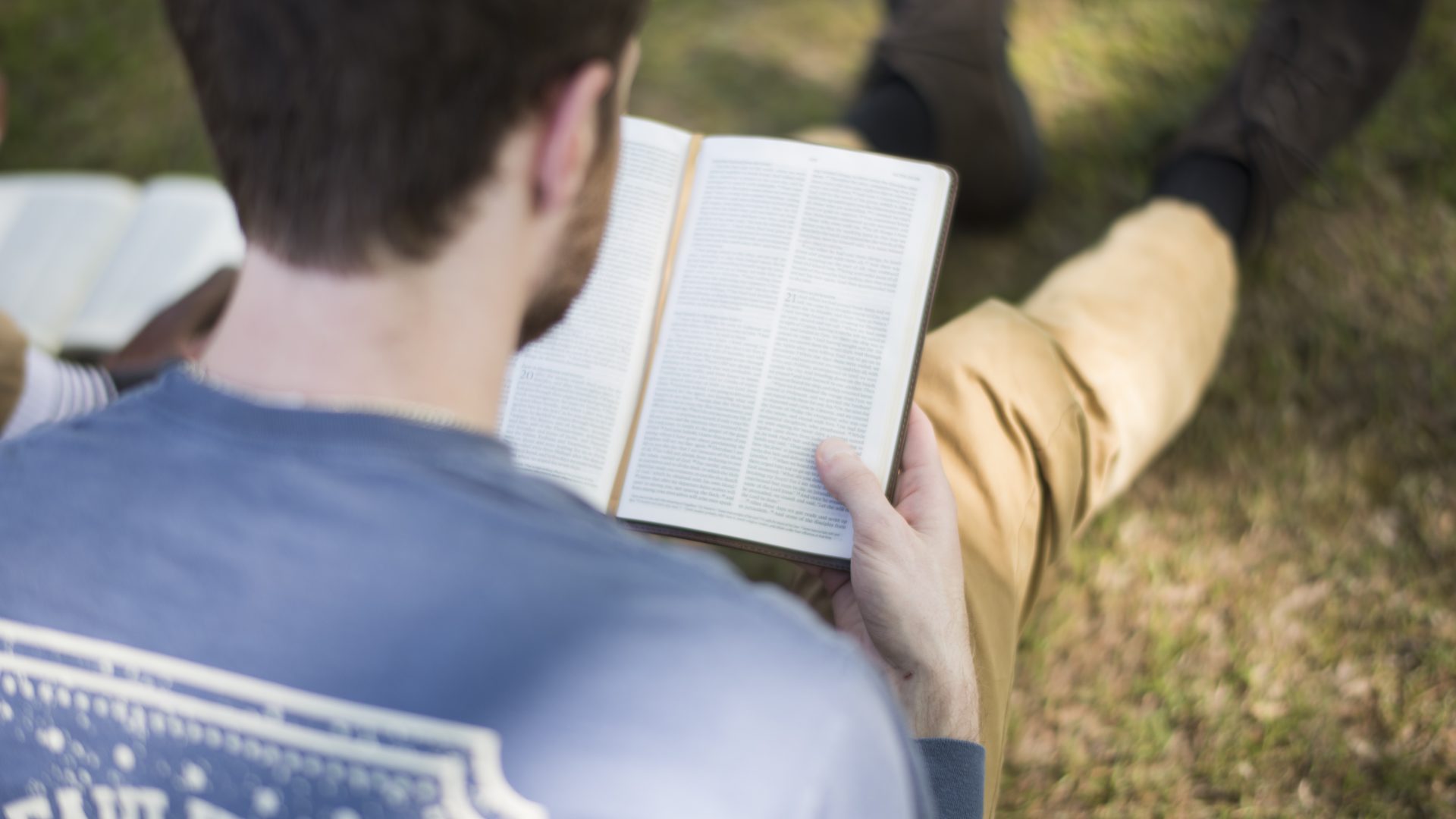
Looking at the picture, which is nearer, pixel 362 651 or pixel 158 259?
pixel 362 651

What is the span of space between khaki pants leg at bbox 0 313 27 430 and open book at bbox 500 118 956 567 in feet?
2.33

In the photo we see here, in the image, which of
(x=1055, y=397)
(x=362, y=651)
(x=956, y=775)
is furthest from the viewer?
(x=1055, y=397)

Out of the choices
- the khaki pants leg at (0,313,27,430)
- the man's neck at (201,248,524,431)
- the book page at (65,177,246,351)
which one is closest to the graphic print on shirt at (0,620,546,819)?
the man's neck at (201,248,524,431)

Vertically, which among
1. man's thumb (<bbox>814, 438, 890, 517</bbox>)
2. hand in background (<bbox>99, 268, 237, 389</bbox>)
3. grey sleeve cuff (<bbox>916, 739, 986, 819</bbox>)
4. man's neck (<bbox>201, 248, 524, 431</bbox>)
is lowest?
hand in background (<bbox>99, 268, 237, 389</bbox>)

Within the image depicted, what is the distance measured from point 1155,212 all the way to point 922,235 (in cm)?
72

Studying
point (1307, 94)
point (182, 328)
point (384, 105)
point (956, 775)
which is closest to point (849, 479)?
point (956, 775)

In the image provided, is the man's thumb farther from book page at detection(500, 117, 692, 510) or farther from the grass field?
the grass field

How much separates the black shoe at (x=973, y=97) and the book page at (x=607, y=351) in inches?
29.6

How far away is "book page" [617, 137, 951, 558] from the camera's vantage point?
3.59 feet

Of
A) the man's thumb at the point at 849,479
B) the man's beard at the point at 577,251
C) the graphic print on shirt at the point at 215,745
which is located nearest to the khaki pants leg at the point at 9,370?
the graphic print on shirt at the point at 215,745

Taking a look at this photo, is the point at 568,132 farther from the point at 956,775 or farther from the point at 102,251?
the point at 102,251

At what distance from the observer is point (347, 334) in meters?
0.71

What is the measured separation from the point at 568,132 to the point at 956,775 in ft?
2.35

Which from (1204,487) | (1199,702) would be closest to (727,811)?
(1199,702)
